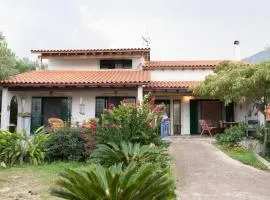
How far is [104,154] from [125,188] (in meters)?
4.58

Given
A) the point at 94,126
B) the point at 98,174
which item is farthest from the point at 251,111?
the point at 98,174

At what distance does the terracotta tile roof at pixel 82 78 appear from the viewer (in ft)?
57.2

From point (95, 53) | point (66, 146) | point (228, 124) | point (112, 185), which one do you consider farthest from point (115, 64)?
point (112, 185)

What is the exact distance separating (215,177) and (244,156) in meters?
3.68

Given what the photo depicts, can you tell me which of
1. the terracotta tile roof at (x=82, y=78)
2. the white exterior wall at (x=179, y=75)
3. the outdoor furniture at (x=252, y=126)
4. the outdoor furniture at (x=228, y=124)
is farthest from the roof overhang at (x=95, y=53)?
the outdoor furniture at (x=252, y=126)

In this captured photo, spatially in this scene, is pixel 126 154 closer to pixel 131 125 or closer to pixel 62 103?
pixel 131 125

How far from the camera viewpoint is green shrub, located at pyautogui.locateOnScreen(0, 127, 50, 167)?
12227 millimetres

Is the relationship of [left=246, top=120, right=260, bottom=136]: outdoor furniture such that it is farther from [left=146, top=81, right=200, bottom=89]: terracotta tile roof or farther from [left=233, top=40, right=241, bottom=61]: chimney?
[left=233, top=40, right=241, bottom=61]: chimney

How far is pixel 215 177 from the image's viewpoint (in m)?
9.17

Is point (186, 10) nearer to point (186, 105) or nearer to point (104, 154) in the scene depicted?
point (186, 105)

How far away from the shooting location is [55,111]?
19172mm

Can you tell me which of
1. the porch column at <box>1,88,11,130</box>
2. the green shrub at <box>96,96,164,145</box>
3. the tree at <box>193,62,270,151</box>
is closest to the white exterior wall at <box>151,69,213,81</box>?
the tree at <box>193,62,270,151</box>

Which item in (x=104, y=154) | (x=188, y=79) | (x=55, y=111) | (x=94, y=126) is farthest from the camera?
(x=188, y=79)

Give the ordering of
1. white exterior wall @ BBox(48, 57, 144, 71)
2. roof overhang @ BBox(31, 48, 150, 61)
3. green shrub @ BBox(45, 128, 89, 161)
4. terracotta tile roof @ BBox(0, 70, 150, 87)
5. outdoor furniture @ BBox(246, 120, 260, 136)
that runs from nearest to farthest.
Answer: green shrub @ BBox(45, 128, 89, 161) → outdoor furniture @ BBox(246, 120, 260, 136) → terracotta tile roof @ BBox(0, 70, 150, 87) → roof overhang @ BBox(31, 48, 150, 61) → white exterior wall @ BBox(48, 57, 144, 71)
